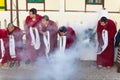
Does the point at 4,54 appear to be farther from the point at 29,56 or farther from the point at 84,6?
the point at 84,6

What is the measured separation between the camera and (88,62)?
42.8 feet

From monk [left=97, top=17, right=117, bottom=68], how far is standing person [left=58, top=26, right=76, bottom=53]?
0.63m

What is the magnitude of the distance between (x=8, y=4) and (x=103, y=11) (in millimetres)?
2907

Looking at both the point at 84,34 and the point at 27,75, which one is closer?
the point at 27,75

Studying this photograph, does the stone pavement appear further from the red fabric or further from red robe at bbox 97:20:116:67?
the red fabric

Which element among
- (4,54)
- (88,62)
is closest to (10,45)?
(4,54)

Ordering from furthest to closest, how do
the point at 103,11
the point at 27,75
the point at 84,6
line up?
the point at 84,6 → the point at 103,11 → the point at 27,75

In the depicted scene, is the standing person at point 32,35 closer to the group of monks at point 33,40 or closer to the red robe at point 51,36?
the group of monks at point 33,40

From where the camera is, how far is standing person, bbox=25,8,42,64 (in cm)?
1269

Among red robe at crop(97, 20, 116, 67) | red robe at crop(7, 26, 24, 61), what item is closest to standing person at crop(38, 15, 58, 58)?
red robe at crop(7, 26, 24, 61)

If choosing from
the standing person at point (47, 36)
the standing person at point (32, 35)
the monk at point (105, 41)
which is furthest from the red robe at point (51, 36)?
Result: the monk at point (105, 41)

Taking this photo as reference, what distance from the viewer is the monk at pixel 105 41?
1236 centimetres

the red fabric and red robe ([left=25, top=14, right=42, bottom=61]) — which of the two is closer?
the red fabric

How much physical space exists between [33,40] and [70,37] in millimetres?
945
